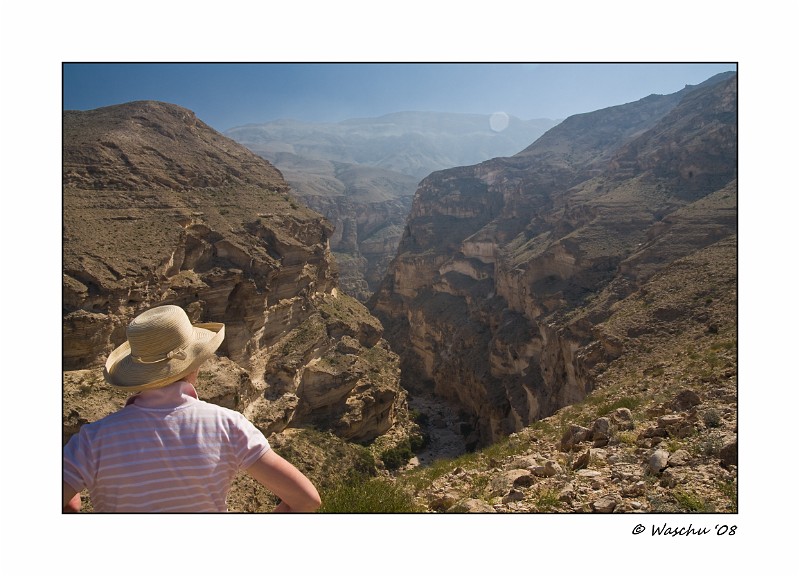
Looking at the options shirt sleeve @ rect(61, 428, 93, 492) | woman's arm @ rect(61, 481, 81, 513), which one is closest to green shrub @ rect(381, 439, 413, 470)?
woman's arm @ rect(61, 481, 81, 513)

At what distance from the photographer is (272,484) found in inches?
119

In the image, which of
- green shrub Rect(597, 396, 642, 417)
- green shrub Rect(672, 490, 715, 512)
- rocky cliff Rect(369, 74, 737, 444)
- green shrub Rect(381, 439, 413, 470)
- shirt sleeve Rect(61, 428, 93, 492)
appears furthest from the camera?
rocky cliff Rect(369, 74, 737, 444)

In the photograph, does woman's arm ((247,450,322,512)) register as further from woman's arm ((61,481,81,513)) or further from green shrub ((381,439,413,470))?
green shrub ((381,439,413,470))

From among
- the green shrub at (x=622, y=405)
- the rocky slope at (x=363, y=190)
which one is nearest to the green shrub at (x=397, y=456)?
the green shrub at (x=622, y=405)

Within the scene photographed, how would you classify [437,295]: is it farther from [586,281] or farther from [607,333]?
[607,333]

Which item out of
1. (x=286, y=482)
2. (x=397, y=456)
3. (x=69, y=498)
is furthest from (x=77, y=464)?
(x=397, y=456)

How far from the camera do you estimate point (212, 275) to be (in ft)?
75.4

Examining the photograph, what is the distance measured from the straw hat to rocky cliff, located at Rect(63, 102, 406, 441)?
12902 mm

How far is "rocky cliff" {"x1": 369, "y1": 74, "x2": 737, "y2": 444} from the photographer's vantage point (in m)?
27.0

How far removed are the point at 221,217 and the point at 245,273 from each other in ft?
13.0

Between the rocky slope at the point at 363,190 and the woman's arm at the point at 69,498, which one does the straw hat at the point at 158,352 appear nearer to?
the woman's arm at the point at 69,498

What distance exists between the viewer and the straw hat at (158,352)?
10.4 feet

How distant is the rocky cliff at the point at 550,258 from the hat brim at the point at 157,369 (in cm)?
1775

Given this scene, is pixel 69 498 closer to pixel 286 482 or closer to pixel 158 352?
pixel 158 352
